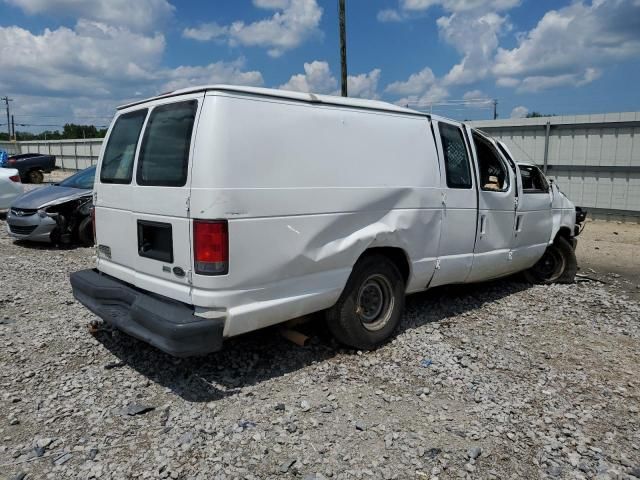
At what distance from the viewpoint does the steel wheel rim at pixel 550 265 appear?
715 cm

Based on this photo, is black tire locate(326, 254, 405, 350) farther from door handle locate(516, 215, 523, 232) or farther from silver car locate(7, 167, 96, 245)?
silver car locate(7, 167, 96, 245)

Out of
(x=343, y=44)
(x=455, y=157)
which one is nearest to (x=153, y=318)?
(x=455, y=157)

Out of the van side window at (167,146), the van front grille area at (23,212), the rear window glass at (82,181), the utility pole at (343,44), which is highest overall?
the utility pole at (343,44)

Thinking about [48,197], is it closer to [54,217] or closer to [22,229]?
[54,217]

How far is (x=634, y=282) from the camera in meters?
7.56

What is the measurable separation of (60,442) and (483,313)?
4.41 meters

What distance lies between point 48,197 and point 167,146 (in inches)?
259

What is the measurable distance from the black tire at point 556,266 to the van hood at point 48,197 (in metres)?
7.67

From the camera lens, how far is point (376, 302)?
468cm

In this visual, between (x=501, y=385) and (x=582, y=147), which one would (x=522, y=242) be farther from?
(x=582, y=147)

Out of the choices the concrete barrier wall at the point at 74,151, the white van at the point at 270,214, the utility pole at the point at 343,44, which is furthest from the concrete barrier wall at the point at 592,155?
the concrete barrier wall at the point at 74,151

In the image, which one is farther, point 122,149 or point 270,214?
point 122,149

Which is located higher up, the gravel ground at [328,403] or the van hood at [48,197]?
the van hood at [48,197]

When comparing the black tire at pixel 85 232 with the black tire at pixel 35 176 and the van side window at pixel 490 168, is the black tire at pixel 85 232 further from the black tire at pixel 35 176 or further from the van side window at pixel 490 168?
the black tire at pixel 35 176
